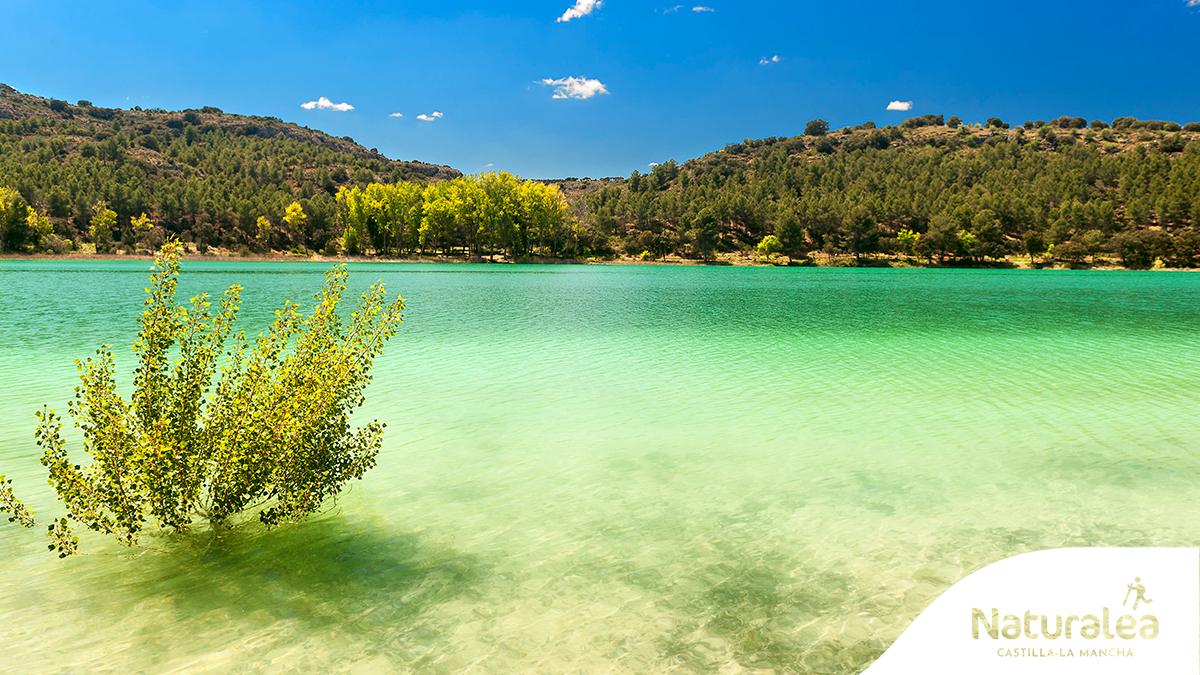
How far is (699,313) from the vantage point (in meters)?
35.8

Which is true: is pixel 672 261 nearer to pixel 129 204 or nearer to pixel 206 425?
pixel 129 204

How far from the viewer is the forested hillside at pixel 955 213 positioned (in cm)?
12181

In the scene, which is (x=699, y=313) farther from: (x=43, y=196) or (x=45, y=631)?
(x=43, y=196)

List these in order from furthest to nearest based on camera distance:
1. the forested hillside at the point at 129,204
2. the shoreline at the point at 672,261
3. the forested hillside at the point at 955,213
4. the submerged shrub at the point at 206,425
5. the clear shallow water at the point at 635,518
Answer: the forested hillside at the point at 955,213 < the forested hillside at the point at 129,204 < the shoreline at the point at 672,261 < the submerged shrub at the point at 206,425 < the clear shallow water at the point at 635,518

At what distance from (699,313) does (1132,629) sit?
3260 cm

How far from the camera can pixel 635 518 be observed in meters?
8.50

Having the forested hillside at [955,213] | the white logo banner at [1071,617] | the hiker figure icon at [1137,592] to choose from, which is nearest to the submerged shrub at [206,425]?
the white logo banner at [1071,617]

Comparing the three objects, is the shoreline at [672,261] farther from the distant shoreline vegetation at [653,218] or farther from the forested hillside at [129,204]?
the forested hillside at [129,204]

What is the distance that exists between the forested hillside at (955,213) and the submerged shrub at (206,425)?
13204cm

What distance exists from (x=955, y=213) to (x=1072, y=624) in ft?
475

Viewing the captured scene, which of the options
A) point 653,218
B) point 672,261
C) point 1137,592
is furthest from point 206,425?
point 653,218

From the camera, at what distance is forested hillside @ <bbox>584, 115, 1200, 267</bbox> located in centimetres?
12181

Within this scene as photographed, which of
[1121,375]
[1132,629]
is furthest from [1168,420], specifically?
[1132,629]

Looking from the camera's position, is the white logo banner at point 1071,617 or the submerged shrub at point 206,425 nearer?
the white logo banner at point 1071,617
